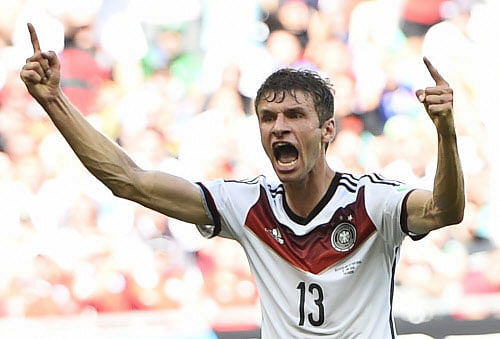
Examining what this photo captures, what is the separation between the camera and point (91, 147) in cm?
411

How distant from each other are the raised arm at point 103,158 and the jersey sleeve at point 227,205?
34mm

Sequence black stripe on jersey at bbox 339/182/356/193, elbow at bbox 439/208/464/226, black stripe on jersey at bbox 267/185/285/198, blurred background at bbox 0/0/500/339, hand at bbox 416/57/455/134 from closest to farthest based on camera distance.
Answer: hand at bbox 416/57/455/134
elbow at bbox 439/208/464/226
black stripe on jersey at bbox 339/182/356/193
black stripe on jersey at bbox 267/185/285/198
blurred background at bbox 0/0/500/339

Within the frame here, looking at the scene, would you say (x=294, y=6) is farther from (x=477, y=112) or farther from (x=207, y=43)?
(x=477, y=112)

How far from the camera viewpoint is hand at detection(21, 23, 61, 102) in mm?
4004

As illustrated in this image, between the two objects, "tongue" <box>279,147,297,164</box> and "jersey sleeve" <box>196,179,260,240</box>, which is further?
"jersey sleeve" <box>196,179,260,240</box>

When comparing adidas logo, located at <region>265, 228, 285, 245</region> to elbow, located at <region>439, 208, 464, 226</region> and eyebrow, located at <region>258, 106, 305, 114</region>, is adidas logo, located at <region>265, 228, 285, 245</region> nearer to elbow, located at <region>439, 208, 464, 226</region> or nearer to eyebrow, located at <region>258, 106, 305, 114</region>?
eyebrow, located at <region>258, 106, 305, 114</region>

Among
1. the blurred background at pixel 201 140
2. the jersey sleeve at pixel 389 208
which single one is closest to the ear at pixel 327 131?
the jersey sleeve at pixel 389 208

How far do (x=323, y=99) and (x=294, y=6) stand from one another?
3842 millimetres

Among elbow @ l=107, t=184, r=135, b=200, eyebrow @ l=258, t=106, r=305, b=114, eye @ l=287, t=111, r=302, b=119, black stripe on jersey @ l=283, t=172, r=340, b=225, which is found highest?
eyebrow @ l=258, t=106, r=305, b=114

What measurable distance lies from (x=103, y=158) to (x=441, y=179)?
1178 mm

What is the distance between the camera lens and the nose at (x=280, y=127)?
4125 mm

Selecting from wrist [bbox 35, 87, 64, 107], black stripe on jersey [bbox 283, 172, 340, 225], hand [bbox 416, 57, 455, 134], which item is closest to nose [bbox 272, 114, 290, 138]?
black stripe on jersey [bbox 283, 172, 340, 225]

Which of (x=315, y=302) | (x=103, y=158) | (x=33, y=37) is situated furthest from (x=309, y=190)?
(x=33, y=37)

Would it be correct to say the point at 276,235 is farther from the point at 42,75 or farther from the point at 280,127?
the point at 42,75
